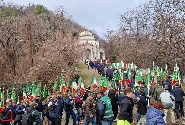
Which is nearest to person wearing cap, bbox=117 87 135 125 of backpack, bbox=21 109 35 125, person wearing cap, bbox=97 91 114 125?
person wearing cap, bbox=97 91 114 125

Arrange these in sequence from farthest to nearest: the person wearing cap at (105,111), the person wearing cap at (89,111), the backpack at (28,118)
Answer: the person wearing cap at (89,111) < the person wearing cap at (105,111) < the backpack at (28,118)

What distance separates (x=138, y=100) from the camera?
12.3 m

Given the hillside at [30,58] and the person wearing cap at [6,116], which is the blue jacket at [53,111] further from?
the hillside at [30,58]

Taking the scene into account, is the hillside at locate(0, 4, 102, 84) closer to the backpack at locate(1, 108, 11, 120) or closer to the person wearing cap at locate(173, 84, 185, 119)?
the backpack at locate(1, 108, 11, 120)

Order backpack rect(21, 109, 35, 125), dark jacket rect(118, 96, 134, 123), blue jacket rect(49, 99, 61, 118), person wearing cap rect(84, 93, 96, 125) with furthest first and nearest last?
person wearing cap rect(84, 93, 96, 125)
blue jacket rect(49, 99, 61, 118)
backpack rect(21, 109, 35, 125)
dark jacket rect(118, 96, 134, 123)

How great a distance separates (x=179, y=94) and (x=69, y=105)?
5.00 m

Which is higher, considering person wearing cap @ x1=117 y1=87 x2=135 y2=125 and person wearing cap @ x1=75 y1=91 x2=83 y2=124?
person wearing cap @ x1=117 y1=87 x2=135 y2=125

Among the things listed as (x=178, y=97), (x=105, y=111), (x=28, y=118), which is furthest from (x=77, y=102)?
(x=28, y=118)

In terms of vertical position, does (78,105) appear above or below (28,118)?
below

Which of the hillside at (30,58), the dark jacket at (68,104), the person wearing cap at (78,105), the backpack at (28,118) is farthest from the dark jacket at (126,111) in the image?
the hillside at (30,58)

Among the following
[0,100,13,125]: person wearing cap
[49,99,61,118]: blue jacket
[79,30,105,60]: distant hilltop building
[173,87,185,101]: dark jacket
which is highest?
[79,30,105,60]: distant hilltop building

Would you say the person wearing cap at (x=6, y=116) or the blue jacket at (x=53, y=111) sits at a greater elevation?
the blue jacket at (x=53, y=111)

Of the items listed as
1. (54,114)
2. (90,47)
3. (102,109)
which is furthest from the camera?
(90,47)

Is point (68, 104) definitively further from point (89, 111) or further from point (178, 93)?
point (178, 93)
